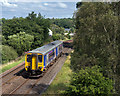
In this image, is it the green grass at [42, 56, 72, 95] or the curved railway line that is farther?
the curved railway line

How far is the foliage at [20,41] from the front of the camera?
98.9 ft

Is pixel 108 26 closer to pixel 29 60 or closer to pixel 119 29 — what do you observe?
pixel 119 29

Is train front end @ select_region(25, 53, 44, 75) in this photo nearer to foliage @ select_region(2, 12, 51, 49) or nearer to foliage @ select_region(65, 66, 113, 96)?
foliage @ select_region(65, 66, 113, 96)

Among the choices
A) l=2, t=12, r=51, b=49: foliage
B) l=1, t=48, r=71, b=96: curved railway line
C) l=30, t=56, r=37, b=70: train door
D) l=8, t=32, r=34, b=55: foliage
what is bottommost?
l=1, t=48, r=71, b=96: curved railway line

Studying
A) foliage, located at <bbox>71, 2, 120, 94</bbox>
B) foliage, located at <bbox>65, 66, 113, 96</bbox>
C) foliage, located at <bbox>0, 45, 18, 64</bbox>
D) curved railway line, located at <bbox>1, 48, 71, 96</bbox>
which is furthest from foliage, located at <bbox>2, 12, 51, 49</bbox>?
foliage, located at <bbox>65, 66, 113, 96</bbox>

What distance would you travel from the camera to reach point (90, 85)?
9328 millimetres

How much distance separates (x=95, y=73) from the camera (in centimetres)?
990

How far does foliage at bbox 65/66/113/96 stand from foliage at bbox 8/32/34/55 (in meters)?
22.4

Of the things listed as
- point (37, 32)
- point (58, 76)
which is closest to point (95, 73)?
point (58, 76)

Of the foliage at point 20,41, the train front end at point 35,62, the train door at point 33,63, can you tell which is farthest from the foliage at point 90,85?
the foliage at point 20,41

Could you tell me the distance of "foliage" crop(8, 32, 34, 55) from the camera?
30156 millimetres

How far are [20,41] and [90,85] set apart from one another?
24661mm

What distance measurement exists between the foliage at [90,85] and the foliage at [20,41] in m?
22.4

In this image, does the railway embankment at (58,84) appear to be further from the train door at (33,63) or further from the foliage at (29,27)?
the foliage at (29,27)
